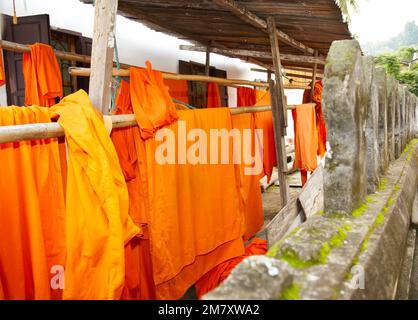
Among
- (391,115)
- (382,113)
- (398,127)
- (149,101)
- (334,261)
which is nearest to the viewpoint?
(334,261)

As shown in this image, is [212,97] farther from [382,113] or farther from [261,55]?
[382,113]

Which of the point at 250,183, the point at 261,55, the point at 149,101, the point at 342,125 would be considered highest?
the point at 261,55

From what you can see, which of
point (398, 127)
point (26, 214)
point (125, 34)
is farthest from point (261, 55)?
point (26, 214)

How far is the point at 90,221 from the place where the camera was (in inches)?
84.7

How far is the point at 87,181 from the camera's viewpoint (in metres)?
2.19

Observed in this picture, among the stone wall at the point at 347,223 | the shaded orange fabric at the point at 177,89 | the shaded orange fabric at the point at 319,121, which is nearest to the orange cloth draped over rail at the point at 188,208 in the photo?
the stone wall at the point at 347,223

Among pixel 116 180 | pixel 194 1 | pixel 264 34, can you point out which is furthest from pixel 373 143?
pixel 264 34

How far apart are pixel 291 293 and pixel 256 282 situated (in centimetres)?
15

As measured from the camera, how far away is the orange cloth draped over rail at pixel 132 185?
10.5 feet

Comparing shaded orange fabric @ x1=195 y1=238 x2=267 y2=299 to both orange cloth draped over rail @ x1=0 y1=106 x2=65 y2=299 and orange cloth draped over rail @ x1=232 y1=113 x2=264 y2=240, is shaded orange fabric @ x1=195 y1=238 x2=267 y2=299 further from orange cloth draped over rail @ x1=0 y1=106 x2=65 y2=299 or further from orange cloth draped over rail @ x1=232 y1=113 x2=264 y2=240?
orange cloth draped over rail @ x1=0 y1=106 x2=65 y2=299

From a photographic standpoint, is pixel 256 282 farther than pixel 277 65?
No

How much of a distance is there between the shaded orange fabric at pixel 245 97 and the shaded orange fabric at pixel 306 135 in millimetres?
1230

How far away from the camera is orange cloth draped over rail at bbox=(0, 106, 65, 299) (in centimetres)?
213

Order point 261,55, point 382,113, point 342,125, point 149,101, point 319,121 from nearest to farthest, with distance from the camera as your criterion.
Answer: point 342,125 < point 382,113 < point 149,101 < point 261,55 < point 319,121
